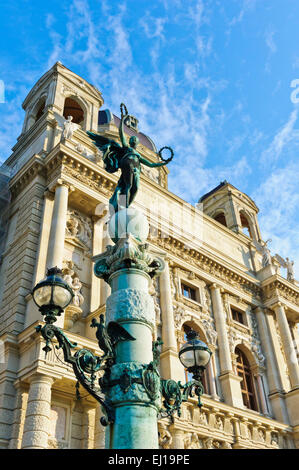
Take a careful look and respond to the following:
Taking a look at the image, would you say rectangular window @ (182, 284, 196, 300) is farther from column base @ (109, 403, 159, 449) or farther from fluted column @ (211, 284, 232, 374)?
column base @ (109, 403, 159, 449)

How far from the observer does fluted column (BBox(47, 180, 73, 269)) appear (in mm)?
14727

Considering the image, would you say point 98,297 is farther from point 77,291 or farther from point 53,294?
point 53,294

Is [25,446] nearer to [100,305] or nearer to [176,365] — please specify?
[100,305]

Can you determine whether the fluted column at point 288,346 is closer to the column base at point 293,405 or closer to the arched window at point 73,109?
the column base at point 293,405

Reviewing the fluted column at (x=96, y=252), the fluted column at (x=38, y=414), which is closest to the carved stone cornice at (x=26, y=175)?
the fluted column at (x=96, y=252)

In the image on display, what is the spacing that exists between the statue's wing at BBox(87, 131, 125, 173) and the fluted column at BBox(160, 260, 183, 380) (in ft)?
37.3

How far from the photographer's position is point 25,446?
1068 centimetres

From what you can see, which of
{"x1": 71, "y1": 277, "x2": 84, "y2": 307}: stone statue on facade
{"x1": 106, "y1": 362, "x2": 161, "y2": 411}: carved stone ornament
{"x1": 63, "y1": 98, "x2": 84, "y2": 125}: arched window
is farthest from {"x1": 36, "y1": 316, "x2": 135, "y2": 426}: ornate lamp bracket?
{"x1": 63, "y1": 98, "x2": 84, "y2": 125}: arched window

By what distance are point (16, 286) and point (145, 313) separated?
10.7 m

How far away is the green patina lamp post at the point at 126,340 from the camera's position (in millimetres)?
4227

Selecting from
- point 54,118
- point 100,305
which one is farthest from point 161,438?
point 54,118

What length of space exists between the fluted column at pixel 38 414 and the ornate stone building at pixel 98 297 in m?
0.03

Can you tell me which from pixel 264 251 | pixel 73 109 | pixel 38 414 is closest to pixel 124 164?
pixel 38 414

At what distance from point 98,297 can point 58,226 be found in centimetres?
272
